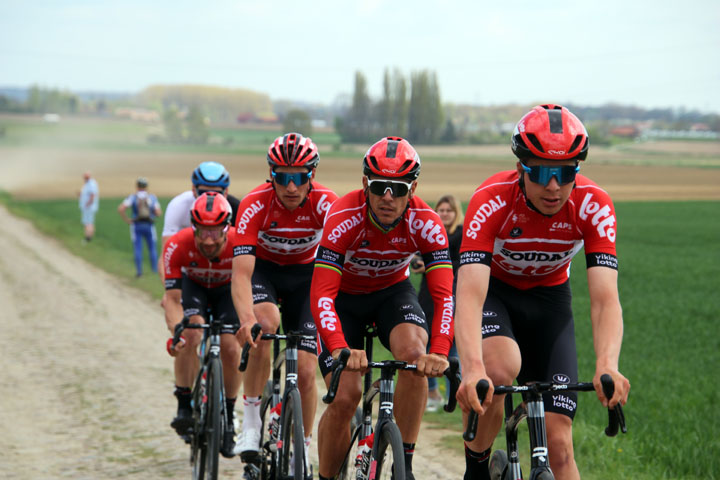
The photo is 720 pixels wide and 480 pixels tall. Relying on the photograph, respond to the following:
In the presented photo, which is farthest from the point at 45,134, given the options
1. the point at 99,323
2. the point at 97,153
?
the point at 99,323

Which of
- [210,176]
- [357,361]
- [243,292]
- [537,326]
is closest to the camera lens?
[357,361]

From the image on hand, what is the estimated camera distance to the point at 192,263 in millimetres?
6992

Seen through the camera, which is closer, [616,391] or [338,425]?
[616,391]

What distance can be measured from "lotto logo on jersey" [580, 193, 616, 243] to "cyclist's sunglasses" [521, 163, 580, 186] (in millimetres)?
246

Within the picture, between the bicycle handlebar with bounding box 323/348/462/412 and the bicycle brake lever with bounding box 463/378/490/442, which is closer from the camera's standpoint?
the bicycle brake lever with bounding box 463/378/490/442

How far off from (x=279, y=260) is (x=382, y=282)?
1.46m

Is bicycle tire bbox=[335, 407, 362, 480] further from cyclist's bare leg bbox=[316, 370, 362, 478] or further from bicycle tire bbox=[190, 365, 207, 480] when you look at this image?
bicycle tire bbox=[190, 365, 207, 480]

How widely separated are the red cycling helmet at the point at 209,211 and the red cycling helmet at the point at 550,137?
312 cm

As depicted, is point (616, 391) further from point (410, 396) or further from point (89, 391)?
point (89, 391)

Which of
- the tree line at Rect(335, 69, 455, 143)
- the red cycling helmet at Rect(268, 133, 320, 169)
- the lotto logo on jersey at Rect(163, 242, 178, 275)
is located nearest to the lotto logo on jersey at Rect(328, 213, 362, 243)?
the red cycling helmet at Rect(268, 133, 320, 169)

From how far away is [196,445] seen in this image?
6551 mm

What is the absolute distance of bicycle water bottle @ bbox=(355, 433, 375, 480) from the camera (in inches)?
178

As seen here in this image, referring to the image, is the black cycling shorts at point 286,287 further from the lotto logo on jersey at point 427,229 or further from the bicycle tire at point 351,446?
the lotto logo on jersey at point 427,229

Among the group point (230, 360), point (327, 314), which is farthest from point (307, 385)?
point (327, 314)
